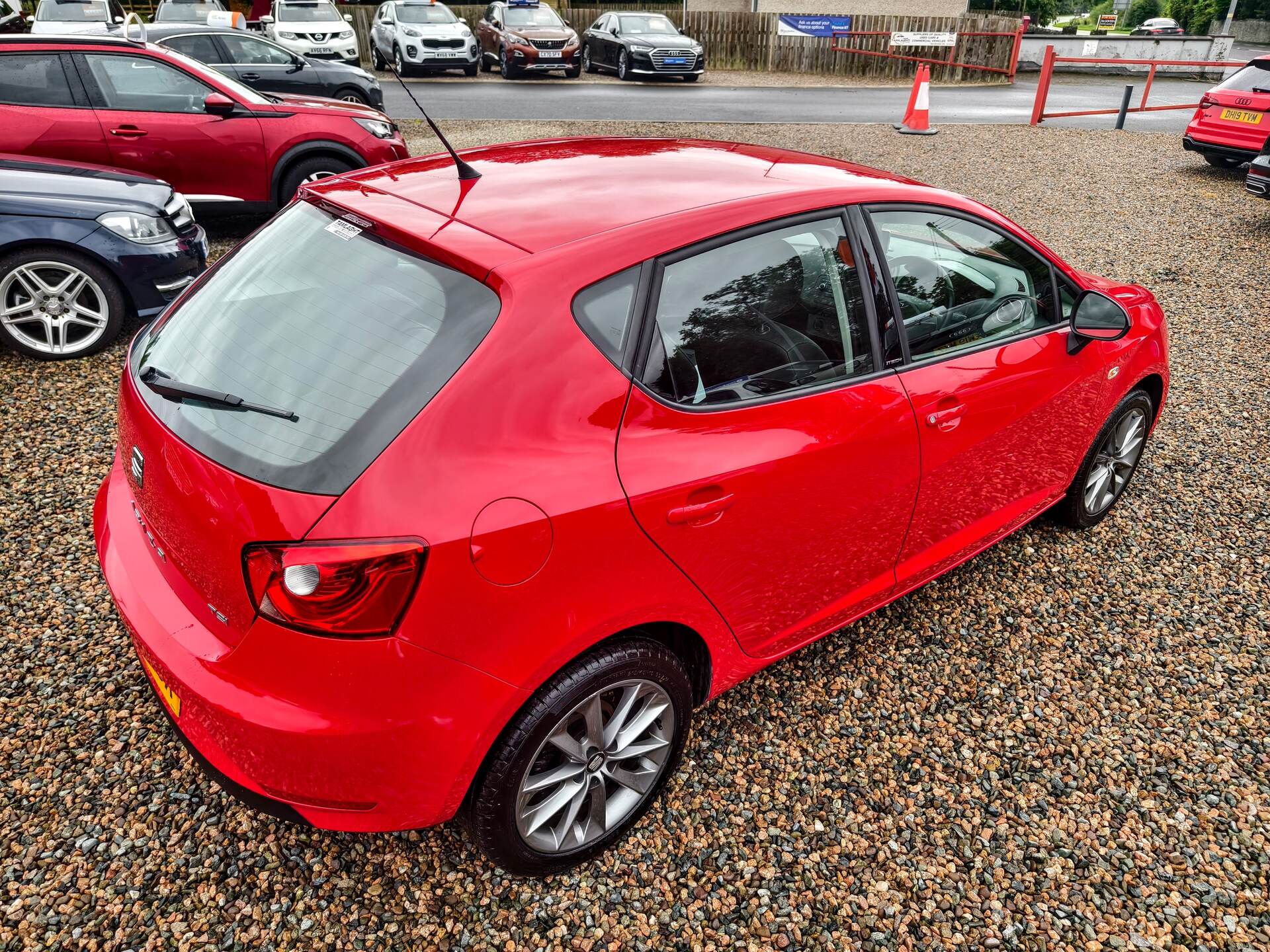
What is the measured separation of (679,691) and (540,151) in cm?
181

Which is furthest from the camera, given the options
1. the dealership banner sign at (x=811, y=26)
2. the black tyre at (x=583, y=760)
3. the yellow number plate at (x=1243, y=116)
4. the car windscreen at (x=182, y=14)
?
the dealership banner sign at (x=811, y=26)

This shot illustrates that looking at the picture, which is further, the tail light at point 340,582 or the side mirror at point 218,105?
the side mirror at point 218,105

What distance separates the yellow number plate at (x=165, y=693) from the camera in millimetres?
2074

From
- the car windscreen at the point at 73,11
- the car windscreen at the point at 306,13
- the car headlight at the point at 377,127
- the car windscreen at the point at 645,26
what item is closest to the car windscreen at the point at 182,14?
the car windscreen at the point at 73,11

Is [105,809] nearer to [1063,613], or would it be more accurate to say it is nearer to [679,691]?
[679,691]

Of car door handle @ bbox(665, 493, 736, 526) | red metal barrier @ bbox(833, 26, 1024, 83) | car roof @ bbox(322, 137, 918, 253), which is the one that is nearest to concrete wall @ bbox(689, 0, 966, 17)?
red metal barrier @ bbox(833, 26, 1024, 83)

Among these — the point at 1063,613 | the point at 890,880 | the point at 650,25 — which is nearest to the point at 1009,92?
the point at 650,25

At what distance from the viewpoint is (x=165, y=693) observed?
6.99ft

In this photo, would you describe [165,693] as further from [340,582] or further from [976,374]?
[976,374]

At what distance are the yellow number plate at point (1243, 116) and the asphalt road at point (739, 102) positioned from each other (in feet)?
15.9

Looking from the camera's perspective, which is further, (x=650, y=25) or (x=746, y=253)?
(x=650, y=25)

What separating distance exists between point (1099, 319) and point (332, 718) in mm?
2999

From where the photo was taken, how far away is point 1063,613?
11.5 ft

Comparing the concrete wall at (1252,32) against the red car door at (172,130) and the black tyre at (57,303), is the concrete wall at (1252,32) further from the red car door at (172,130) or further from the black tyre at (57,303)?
the black tyre at (57,303)
